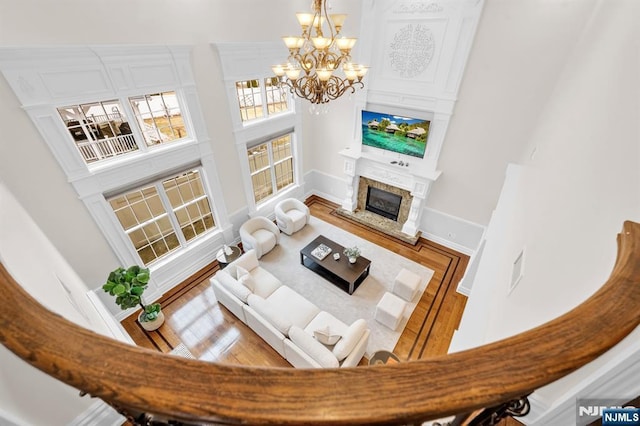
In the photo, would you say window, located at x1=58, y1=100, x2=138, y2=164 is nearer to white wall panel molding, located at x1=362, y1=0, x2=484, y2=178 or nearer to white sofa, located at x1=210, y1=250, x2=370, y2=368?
white sofa, located at x1=210, y1=250, x2=370, y2=368

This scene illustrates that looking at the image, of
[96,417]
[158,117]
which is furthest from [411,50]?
[96,417]

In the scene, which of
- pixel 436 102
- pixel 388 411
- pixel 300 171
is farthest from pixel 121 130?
pixel 436 102

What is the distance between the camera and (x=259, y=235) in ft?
17.7

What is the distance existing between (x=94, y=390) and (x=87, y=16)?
12.8 feet

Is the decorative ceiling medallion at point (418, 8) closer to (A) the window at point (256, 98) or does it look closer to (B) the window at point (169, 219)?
(A) the window at point (256, 98)

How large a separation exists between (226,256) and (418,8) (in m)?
5.44

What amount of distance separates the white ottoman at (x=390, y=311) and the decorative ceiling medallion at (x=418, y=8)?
15.2 feet

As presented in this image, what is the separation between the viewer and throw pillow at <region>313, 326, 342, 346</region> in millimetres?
3359

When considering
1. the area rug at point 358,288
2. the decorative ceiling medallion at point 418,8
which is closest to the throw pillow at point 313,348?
the area rug at point 358,288

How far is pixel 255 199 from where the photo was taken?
235 inches

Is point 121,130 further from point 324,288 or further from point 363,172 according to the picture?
point 363,172

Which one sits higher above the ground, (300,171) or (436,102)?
(436,102)

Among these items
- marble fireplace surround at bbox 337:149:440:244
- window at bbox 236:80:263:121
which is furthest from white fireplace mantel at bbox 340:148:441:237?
window at bbox 236:80:263:121

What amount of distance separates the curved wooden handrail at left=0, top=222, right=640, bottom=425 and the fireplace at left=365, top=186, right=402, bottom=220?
5794 millimetres
